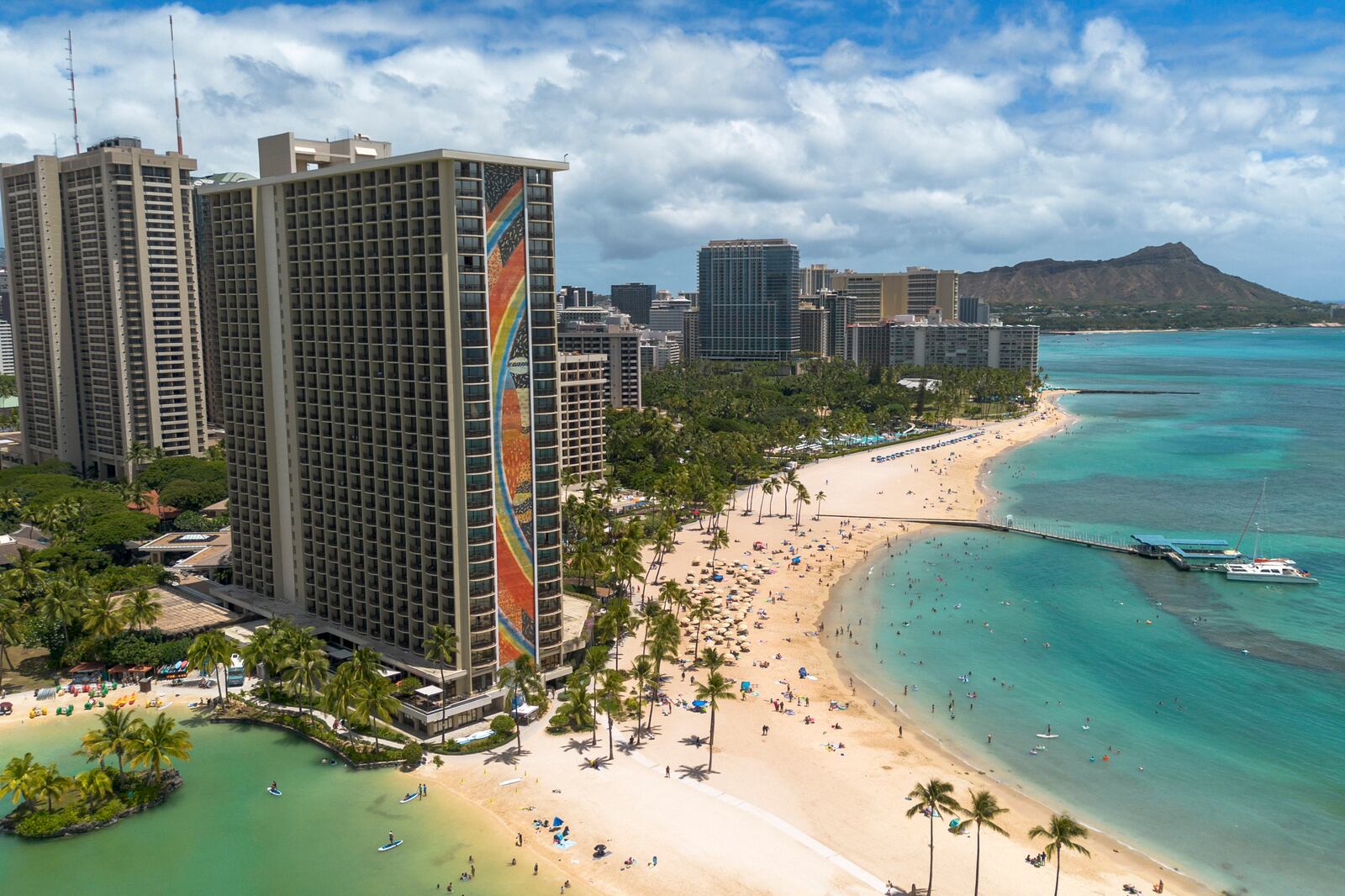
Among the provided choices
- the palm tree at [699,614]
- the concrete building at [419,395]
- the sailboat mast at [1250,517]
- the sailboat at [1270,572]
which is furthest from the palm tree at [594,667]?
the sailboat mast at [1250,517]

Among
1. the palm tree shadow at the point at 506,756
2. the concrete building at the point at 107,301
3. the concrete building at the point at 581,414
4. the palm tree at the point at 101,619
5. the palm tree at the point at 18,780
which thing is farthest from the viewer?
the concrete building at the point at 581,414

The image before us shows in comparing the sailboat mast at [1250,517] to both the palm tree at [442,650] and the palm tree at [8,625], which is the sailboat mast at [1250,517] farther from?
the palm tree at [8,625]

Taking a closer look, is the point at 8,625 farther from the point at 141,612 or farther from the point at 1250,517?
the point at 1250,517

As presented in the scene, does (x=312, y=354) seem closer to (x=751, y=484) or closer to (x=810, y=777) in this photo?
(x=810, y=777)

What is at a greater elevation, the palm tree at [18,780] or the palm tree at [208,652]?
the palm tree at [208,652]

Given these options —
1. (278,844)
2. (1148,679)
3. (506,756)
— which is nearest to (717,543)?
(1148,679)

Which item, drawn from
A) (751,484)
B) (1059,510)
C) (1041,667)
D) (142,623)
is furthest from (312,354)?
(1059,510)
